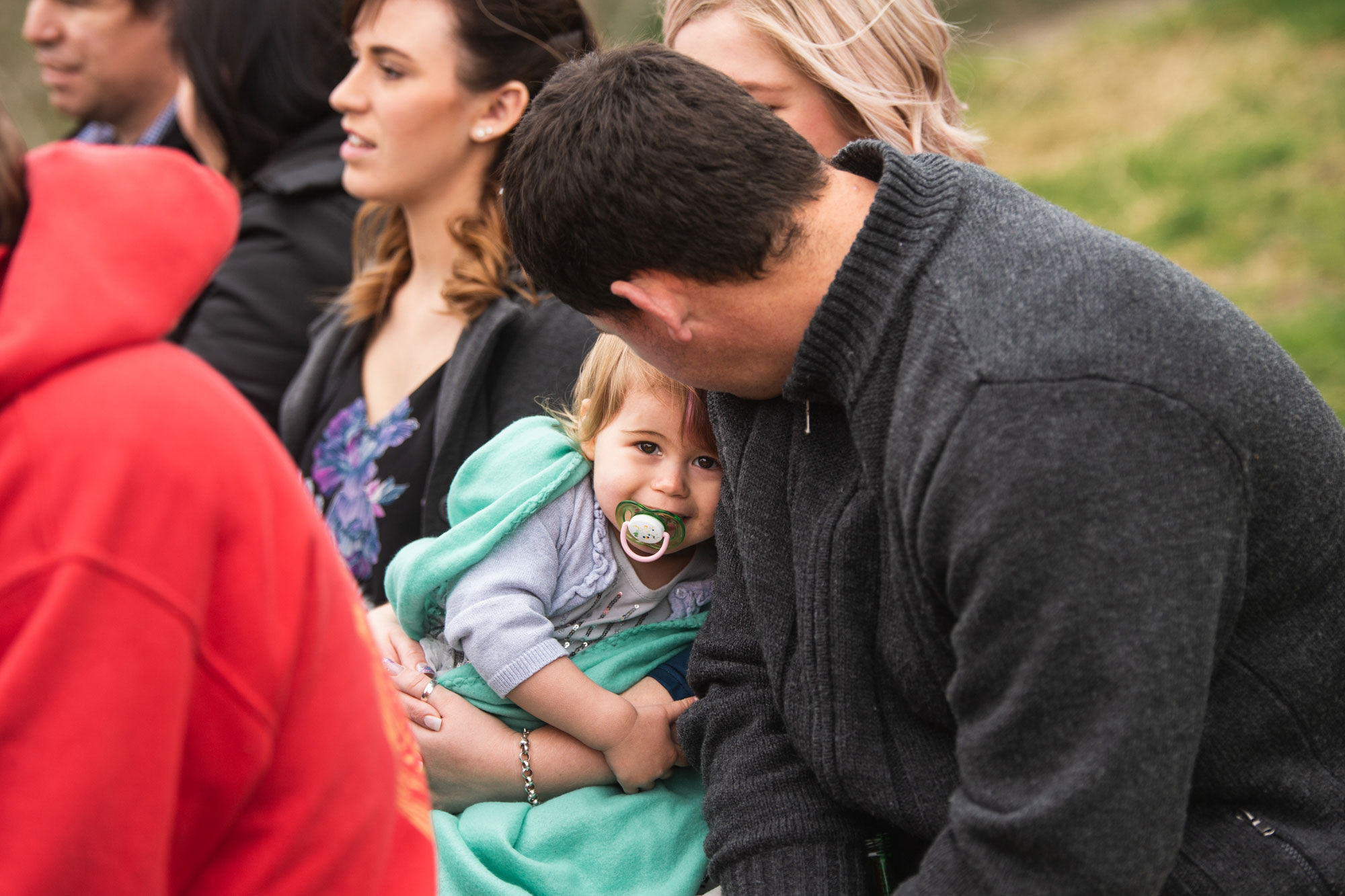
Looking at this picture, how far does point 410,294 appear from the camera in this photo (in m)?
2.80

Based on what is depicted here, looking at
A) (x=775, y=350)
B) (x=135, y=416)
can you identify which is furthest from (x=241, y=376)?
(x=135, y=416)

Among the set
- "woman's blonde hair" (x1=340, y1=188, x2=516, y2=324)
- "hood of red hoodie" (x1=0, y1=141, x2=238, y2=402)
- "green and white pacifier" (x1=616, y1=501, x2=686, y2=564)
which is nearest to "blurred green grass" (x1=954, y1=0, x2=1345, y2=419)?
"woman's blonde hair" (x1=340, y1=188, x2=516, y2=324)

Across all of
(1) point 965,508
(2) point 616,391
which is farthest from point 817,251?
(2) point 616,391

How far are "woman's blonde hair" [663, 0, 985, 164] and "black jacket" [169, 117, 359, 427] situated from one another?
1262 millimetres

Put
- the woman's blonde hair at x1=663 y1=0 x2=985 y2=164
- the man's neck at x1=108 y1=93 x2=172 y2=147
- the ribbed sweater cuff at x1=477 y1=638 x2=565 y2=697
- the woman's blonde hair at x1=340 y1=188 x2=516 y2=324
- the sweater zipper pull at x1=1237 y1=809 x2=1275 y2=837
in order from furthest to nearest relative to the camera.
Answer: the man's neck at x1=108 y1=93 x2=172 y2=147 → the woman's blonde hair at x1=340 y1=188 x2=516 y2=324 → the woman's blonde hair at x1=663 y1=0 x2=985 y2=164 → the ribbed sweater cuff at x1=477 y1=638 x2=565 y2=697 → the sweater zipper pull at x1=1237 y1=809 x2=1275 y2=837

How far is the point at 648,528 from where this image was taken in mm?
1920

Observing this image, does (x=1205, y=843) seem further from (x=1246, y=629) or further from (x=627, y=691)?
(x=627, y=691)

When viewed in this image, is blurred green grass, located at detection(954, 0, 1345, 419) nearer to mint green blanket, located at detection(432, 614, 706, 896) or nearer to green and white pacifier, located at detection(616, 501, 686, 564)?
green and white pacifier, located at detection(616, 501, 686, 564)

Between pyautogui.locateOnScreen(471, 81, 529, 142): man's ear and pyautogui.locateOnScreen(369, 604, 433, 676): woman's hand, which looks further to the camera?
pyautogui.locateOnScreen(471, 81, 529, 142): man's ear

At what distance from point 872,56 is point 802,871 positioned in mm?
1443

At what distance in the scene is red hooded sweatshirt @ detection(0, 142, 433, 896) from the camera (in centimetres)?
93

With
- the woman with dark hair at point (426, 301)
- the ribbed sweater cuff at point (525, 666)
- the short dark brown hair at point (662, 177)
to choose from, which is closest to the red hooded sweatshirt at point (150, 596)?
the short dark brown hair at point (662, 177)

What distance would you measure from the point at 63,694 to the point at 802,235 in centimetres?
95

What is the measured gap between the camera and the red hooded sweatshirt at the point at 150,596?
0.93m
